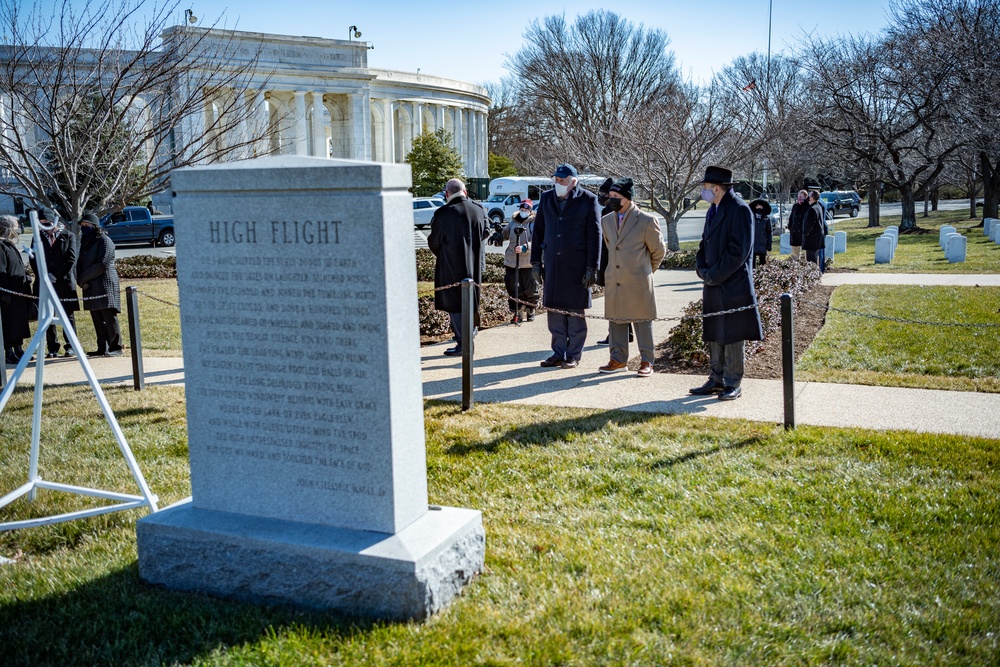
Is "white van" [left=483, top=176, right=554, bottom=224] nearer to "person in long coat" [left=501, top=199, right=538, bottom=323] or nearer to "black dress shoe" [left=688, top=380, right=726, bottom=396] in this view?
"person in long coat" [left=501, top=199, right=538, bottom=323]

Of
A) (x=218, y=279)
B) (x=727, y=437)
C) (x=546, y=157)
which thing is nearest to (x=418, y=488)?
(x=218, y=279)

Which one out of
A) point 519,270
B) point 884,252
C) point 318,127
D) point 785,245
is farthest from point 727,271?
point 318,127

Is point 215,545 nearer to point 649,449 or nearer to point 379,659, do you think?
point 379,659

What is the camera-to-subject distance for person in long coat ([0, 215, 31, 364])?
Answer: 35.3 feet

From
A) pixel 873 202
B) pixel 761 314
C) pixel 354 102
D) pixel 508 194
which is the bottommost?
pixel 761 314

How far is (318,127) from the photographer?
58406mm

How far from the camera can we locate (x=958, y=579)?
4.19m

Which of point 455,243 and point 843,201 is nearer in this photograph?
point 455,243

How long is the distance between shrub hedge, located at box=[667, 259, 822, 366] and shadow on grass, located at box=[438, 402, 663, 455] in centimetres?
141

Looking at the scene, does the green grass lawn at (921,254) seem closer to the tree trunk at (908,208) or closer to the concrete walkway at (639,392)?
the tree trunk at (908,208)

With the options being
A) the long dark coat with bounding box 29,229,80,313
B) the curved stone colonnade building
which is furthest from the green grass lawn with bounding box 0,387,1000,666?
the curved stone colonnade building

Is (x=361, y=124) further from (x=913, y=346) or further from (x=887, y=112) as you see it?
(x=913, y=346)

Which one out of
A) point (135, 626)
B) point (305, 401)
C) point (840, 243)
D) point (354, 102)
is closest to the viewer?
point (135, 626)

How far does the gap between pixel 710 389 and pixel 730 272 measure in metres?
1.11
